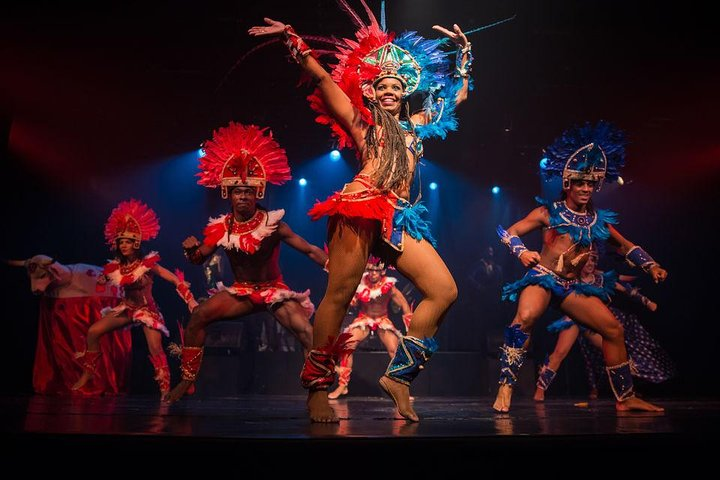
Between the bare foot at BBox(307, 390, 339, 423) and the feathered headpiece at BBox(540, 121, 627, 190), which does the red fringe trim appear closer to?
the bare foot at BBox(307, 390, 339, 423)

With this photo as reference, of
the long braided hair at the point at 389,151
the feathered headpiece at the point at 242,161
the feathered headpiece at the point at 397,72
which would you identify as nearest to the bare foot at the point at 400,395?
the long braided hair at the point at 389,151

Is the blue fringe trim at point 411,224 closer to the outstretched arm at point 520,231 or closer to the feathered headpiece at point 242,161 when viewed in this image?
the outstretched arm at point 520,231

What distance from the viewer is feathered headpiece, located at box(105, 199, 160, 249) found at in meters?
7.06

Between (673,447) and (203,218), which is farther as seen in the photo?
(203,218)

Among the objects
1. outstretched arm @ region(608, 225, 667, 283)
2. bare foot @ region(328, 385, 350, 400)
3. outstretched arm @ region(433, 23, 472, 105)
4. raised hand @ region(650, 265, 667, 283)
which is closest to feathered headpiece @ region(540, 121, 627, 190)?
outstretched arm @ region(608, 225, 667, 283)

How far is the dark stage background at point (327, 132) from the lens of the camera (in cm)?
714

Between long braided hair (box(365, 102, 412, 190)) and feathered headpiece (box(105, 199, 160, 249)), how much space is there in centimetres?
436

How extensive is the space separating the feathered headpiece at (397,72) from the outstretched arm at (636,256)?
1971mm

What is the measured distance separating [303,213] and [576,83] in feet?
15.9

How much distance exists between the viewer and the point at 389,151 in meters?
3.26

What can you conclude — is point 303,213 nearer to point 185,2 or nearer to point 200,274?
point 200,274

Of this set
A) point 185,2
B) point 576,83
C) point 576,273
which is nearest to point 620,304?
point 576,83

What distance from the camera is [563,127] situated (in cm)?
941

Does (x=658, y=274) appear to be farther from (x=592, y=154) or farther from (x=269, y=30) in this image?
(x=269, y=30)
